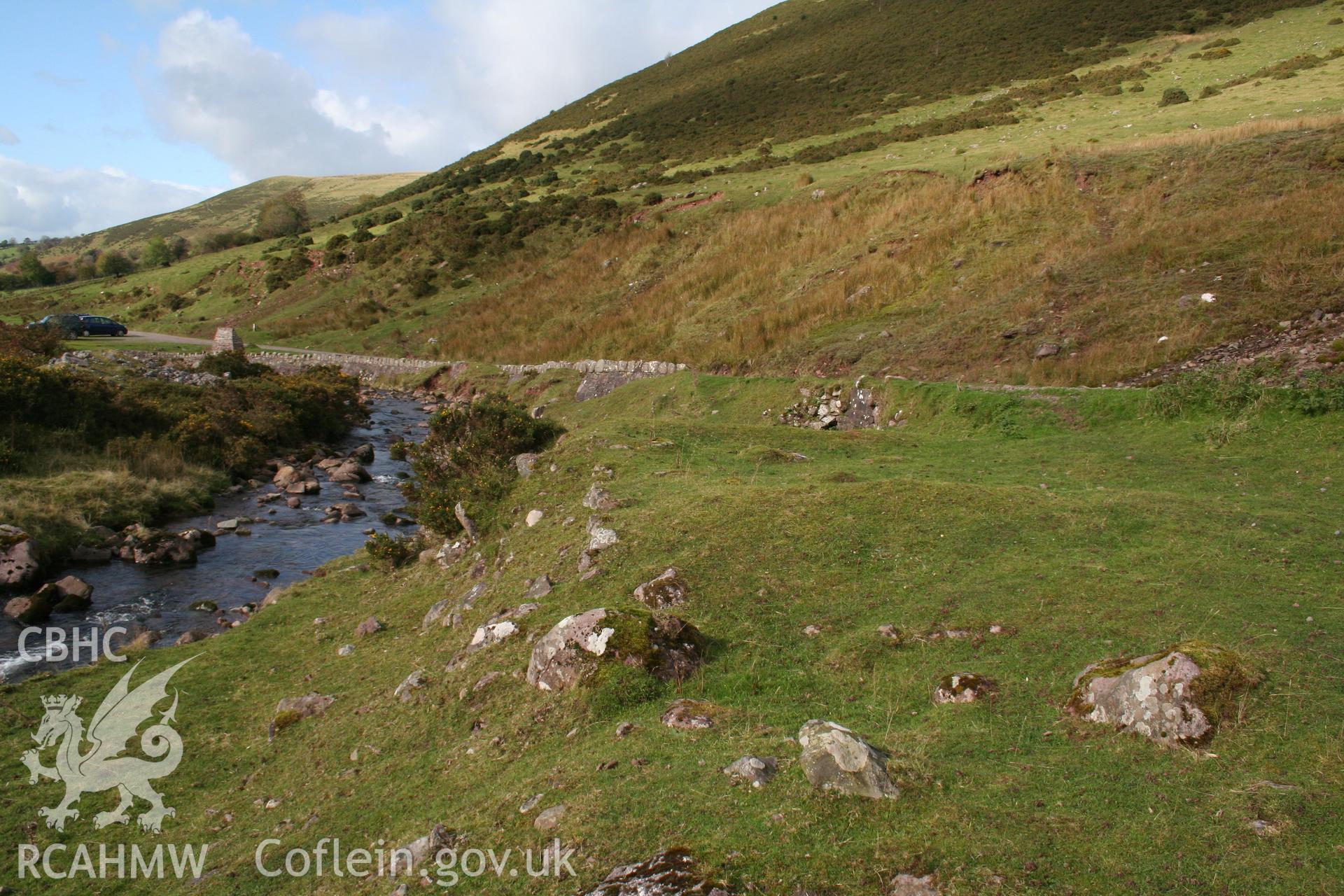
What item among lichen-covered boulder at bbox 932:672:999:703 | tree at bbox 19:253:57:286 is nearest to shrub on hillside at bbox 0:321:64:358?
lichen-covered boulder at bbox 932:672:999:703

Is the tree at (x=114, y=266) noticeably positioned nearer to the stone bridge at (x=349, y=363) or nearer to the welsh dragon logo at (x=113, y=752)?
the stone bridge at (x=349, y=363)

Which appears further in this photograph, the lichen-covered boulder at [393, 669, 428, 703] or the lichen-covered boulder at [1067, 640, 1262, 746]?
the lichen-covered boulder at [393, 669, 428, 703]

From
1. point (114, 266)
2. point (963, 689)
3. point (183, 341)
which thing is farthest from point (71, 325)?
point (963, 689)

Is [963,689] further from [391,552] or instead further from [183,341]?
[183,341]

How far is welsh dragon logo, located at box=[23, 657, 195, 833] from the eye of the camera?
7961 millimetres

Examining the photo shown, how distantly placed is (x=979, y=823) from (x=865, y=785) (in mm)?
749

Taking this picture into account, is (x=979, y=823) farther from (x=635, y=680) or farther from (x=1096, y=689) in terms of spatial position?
(x=635, y=680)

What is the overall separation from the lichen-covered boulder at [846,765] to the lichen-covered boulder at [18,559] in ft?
55.8

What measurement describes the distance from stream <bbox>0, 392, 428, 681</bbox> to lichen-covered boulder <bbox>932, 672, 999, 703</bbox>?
506 inches

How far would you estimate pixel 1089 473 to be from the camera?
13695 mm

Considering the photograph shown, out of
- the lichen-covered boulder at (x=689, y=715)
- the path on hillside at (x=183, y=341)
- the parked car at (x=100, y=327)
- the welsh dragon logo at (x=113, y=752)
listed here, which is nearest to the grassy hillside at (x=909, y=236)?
the path on hillside at (x=183, y=341)

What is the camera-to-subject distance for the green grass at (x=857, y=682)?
470cm

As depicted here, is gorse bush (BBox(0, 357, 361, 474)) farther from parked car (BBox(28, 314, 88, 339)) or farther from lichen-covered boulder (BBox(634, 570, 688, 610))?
parked car (BBox(28, 314, 88, 339))

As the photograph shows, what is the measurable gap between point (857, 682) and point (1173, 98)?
47.3m
